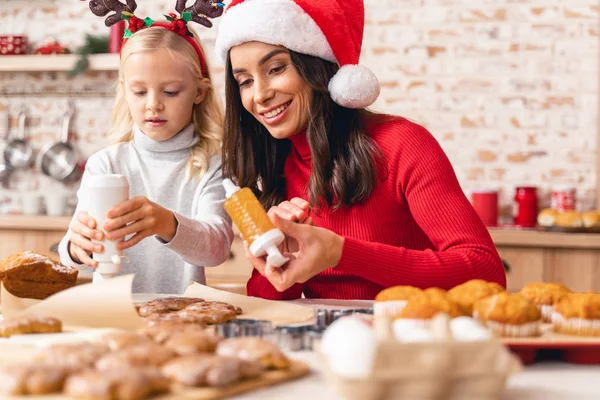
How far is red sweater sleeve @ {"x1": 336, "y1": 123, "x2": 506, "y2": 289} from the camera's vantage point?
1.52 metres

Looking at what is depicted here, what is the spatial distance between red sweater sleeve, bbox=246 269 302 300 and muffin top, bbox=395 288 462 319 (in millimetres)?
719

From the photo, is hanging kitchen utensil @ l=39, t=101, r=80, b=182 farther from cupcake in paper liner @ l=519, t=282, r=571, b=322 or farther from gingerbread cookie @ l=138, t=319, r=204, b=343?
cupcake in paper liner @ l=519, t=282, r=571, b=322

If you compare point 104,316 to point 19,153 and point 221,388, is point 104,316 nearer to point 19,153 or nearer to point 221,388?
point 221,388

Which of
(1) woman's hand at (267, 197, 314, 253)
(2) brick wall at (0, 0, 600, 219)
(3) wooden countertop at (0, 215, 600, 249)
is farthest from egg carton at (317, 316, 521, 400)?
(2) brick wall at (0, 0, 600, 219)

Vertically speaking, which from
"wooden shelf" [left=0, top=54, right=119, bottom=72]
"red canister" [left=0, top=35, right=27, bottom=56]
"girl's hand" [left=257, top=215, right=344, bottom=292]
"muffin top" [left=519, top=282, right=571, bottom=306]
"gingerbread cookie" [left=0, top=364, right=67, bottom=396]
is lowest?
"gingerbread cookie" [left=0, top=364, right=67, bottom=396]

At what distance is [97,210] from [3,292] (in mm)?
205

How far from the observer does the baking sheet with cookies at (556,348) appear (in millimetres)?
984

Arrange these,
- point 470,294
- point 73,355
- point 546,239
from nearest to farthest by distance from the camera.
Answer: point 73,355, point 470,294, point 546,239

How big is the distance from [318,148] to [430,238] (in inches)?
12.4

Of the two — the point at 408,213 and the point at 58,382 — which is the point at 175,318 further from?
the point at 408,213

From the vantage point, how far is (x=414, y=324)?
3.13 feet

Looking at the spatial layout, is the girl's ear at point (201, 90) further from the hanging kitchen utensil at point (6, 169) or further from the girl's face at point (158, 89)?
the hanging kitchen utensil at point (6, 169)

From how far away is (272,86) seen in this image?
68.2 inches

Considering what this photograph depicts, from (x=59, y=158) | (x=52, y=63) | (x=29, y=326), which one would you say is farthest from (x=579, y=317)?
(x=59, y=158)
